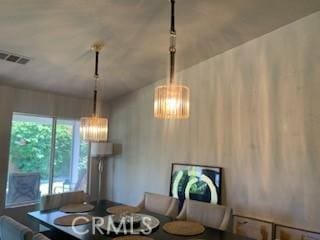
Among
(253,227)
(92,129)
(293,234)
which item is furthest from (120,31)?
(293,234)

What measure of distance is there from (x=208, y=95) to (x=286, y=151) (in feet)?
4.67

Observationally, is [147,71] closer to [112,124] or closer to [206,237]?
[112,124]

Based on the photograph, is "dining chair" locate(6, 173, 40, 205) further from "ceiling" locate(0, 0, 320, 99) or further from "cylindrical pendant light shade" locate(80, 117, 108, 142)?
"cylindrical pendant light shade" locate(80, 117, 108, 142)

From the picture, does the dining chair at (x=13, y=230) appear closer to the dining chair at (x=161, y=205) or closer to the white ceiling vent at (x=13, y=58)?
the dining chair at (x=161, y=205)

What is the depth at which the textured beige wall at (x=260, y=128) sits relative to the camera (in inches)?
120

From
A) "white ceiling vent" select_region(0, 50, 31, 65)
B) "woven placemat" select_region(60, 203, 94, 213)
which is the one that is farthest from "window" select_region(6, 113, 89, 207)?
"woven placemat" select_region(60, 203, 94, 213)

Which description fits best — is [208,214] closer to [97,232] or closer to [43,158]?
[97,232]

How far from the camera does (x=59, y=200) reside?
353cm

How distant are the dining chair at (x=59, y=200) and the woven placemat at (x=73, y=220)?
28.1 inches

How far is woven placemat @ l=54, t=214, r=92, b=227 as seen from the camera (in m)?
2.55

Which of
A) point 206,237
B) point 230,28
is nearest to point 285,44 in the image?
point 230,28

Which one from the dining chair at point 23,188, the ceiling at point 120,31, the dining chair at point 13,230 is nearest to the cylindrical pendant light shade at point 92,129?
the ceiling at point 120,31

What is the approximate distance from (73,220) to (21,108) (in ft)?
8.60

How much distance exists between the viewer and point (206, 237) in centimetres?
227
